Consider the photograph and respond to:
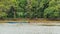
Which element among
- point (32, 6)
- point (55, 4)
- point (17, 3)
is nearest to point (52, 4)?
point (55, 4)

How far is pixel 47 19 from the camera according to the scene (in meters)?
24.4

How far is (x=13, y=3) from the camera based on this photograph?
25375mm

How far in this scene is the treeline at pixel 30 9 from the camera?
24467 millimetres

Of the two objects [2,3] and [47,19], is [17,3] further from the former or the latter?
[47,19]

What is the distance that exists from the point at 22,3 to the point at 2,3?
2732mm

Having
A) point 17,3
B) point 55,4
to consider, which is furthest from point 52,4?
point 17,3

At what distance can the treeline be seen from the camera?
24.5m

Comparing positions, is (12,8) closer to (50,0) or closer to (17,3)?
(17,3)

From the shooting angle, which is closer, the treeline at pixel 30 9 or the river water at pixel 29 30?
the river water at pixel 29 30

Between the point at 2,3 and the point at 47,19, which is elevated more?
the point at 2,3

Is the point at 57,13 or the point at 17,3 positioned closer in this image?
the point at 57,13

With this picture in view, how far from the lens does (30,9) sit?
25641 millimetres

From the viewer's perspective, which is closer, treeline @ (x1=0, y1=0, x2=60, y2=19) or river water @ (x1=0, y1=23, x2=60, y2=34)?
river water @ (x1=0, y1=23, x2=60, y2=34)

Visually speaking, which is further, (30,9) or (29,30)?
(30,9)
